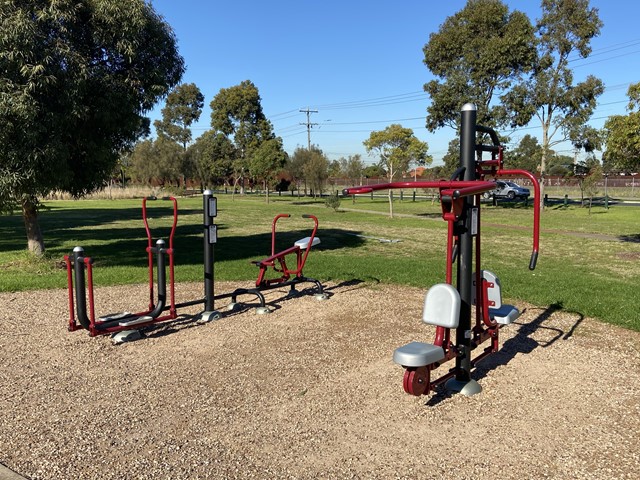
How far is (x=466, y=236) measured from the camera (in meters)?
3.81

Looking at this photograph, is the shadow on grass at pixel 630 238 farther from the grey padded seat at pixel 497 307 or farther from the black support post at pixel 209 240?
the black support post at pixel 209 240

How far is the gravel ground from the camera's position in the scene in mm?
3010

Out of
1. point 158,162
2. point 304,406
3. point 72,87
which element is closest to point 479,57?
point 72,87

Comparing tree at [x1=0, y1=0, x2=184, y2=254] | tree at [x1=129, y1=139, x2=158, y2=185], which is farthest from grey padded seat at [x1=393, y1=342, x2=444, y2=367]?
tree at [x1=129, y1=139, x2=158, y2=185]

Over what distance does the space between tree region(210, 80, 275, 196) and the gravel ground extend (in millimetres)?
45827

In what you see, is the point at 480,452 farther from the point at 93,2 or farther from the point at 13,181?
the point at 93,2

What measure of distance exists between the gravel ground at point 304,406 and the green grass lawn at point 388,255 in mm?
1886

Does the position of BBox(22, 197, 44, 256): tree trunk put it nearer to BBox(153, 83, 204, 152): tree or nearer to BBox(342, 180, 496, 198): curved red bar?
BBox(342, 180, 496, 198): curved red bar

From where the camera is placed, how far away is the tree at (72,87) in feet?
25.0

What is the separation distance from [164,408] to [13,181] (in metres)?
5.98

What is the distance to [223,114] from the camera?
5091cm

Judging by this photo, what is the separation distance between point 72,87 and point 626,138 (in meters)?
10.7

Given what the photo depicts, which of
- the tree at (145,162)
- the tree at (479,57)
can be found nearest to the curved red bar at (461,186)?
the tree at (479,57)

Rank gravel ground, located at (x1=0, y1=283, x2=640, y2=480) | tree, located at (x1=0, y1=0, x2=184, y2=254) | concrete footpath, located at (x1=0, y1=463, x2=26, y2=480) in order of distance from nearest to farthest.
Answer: concrete footpath, located at (x1=0, y1=463, x2=26, y2=480), gravel ground, located at (x1=0, y1=283, x2=640, y2=480), tree, located at (x1=0, y1=0, x2=184, y2=254)
